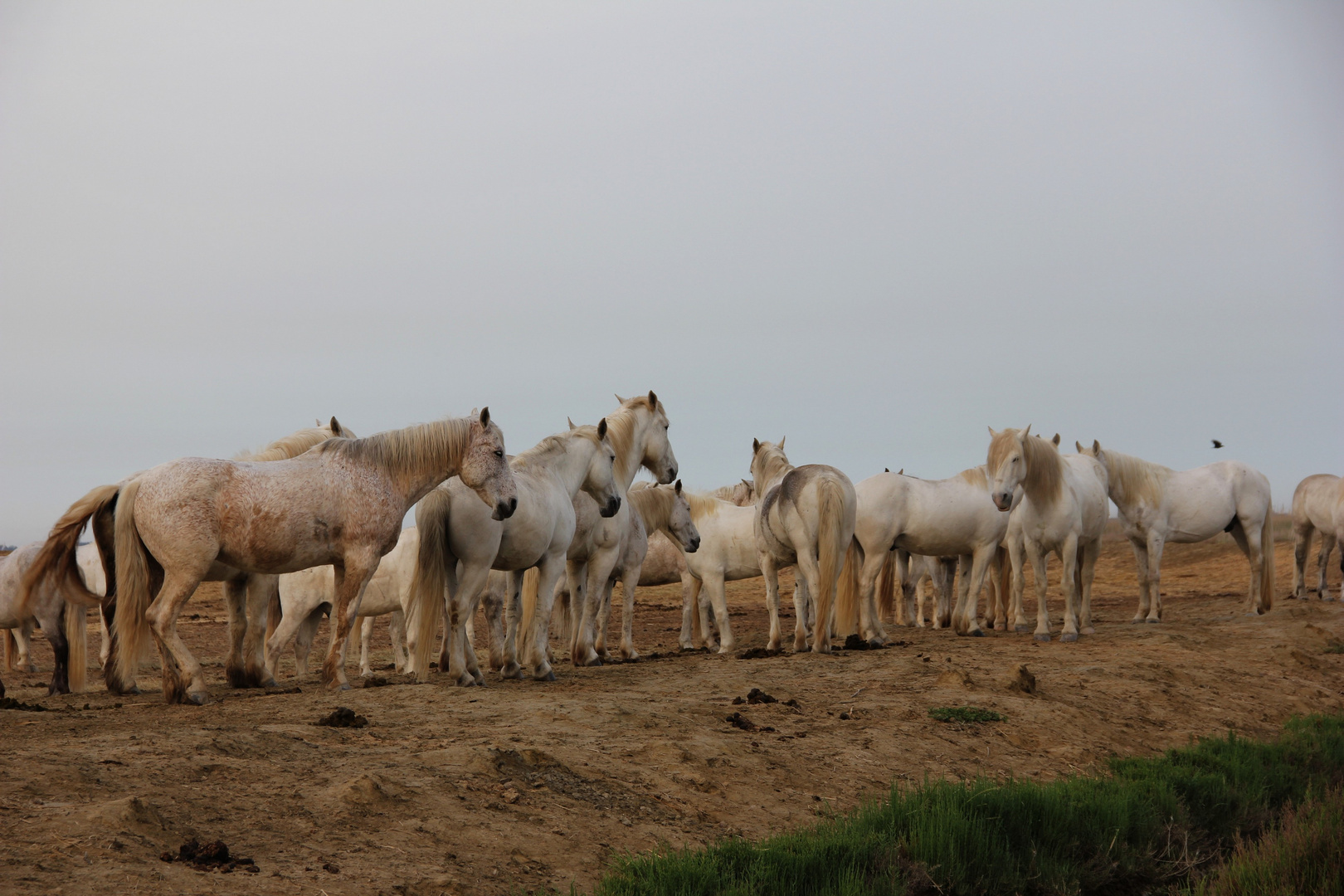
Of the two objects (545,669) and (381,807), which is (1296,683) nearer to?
(545,669)

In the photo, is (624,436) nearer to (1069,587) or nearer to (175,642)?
(175,642)

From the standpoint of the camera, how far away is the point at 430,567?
9.27m

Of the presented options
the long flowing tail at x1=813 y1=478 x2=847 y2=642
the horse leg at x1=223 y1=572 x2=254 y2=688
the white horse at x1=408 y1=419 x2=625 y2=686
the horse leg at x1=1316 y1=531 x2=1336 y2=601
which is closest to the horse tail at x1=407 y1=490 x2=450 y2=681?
the white horse at x1=408 y1=419 x2=625 y2=686

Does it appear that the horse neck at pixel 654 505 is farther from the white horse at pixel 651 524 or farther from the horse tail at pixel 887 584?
the horse tail at pixel 887 584

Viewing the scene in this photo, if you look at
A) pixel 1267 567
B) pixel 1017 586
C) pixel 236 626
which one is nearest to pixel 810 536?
pixel 1017 586

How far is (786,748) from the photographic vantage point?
6996 mm

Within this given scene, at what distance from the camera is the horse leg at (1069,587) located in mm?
13938

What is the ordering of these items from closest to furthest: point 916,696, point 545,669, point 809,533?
1. point 916,696
2. point 545,669
3. point 809,533

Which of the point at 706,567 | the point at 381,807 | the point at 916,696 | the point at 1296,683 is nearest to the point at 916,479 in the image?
the point at 706,567

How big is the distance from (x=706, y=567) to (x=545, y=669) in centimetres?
557

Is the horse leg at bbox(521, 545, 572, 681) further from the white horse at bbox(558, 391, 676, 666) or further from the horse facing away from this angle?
the horse facing away

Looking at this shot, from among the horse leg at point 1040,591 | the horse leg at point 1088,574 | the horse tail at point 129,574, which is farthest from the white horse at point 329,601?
the horse leg at point 1088,574

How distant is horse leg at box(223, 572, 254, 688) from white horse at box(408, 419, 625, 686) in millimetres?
1572

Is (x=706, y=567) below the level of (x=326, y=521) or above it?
below
